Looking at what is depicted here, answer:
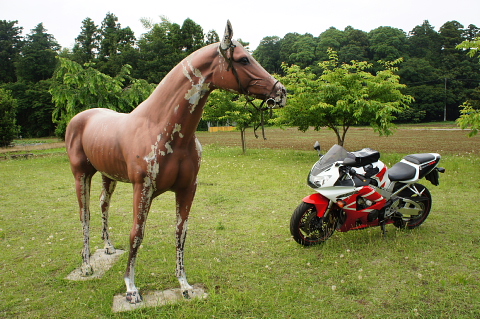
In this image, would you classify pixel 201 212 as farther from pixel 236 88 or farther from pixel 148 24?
pixel 148 24

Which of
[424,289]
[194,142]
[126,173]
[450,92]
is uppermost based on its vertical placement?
[450,92]

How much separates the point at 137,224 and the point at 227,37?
2.02 m

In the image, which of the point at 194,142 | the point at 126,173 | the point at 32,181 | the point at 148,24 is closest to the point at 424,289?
the point at 194,142

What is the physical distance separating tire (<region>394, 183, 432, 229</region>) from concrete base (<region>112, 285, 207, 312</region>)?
12.2 feet

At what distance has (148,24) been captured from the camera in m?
62.8

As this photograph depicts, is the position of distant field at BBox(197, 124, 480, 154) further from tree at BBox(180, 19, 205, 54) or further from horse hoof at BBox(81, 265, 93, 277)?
tree at BBox(180, 19, 205, 54)

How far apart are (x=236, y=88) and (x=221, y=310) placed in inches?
87.0

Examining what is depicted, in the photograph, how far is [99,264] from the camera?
4.53 m

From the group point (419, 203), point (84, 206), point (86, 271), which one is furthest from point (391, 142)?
point (86, 271)

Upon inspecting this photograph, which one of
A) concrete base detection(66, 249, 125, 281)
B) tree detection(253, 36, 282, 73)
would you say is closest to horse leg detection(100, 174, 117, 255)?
concrete base detection(66, 249, 125, 281)

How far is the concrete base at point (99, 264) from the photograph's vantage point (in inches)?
165

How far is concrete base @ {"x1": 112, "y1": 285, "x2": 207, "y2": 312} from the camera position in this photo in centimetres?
343

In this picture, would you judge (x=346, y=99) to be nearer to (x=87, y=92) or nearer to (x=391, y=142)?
(x=87, y=92)

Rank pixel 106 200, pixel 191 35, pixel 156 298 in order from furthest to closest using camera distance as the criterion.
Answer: pixel 191 35
pixel 106 200
pixel 156 298
